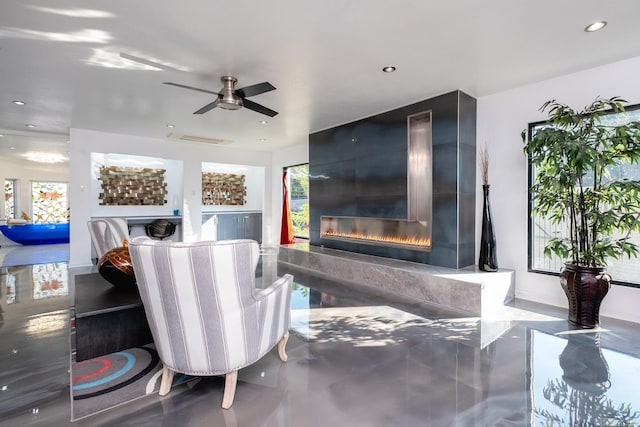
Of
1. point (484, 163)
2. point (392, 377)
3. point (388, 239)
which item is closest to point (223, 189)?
point (388, 239)

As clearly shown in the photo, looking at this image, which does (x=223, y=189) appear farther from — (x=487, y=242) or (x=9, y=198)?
(x=9, y=198)

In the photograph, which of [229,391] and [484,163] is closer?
[229,391]

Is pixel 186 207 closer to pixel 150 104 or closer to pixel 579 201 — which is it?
pixel 150 104

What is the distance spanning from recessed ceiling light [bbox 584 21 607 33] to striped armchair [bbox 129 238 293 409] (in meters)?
3.33

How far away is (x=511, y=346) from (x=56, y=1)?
14.7 ft

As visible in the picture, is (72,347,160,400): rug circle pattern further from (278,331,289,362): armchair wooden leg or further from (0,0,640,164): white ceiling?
(0,0,640,164): white ceiling

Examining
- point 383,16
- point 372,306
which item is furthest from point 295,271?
point 383,16

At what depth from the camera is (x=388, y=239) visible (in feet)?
17.5

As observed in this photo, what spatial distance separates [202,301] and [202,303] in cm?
1

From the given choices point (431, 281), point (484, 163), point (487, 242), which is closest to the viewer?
point (431, 281)

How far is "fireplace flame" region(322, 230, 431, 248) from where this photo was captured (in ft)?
15.7

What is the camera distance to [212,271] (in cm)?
178

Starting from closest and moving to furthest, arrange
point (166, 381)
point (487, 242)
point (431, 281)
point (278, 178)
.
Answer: point (166, 381)
point (431, 281)
point (487, 242)
point (278, 178)

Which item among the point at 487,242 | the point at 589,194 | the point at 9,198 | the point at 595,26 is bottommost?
the point at 487,242
